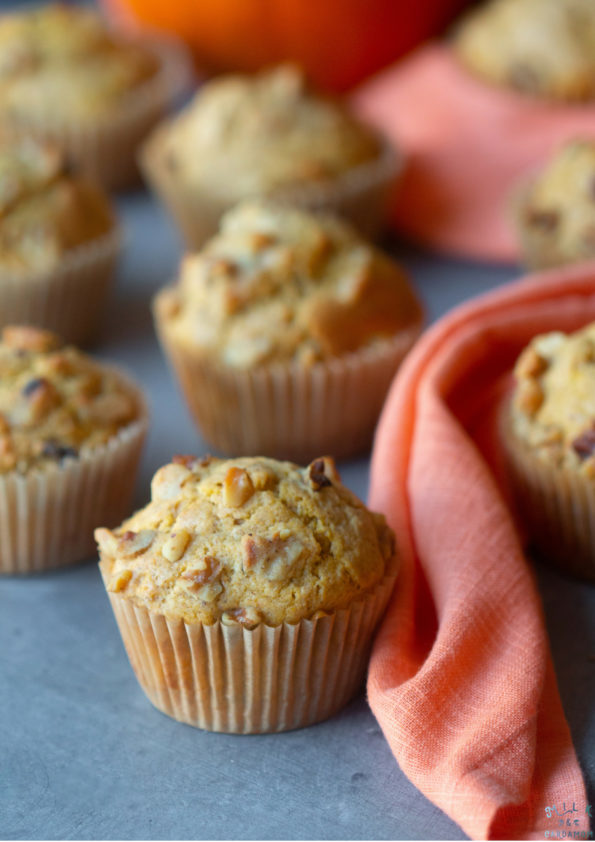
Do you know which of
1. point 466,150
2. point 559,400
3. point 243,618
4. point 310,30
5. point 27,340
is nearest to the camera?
point 243,618

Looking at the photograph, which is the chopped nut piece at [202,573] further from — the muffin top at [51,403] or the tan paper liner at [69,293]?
the tan paper liner at [69,293]

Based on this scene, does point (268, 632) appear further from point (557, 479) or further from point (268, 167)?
point (268, 167)

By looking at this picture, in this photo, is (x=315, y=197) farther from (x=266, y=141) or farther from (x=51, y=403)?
(x=51, y=403)

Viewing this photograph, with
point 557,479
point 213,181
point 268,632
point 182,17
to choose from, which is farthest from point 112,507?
point 182,17

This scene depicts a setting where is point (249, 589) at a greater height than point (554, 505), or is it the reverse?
point (249, 589)

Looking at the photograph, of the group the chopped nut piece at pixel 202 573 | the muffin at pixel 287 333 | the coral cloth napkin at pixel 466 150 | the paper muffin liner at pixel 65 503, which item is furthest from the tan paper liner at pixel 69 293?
the chopped nut piece at pixel 202 573

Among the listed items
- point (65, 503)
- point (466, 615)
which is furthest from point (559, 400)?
point (65, 503)
